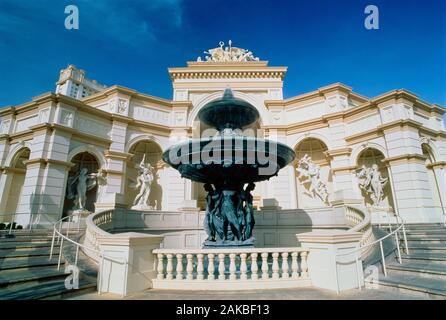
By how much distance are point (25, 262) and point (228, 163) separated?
229 inches

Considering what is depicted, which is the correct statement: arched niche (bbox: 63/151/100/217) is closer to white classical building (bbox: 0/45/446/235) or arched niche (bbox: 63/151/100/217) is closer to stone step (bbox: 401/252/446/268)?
white classical building (bbox: 0/45/446/235)

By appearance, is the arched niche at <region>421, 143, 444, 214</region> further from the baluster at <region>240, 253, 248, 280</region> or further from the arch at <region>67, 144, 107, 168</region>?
the arch at <region>67, 144, 107, 168</region>

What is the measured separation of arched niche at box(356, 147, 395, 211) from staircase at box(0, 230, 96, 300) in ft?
52.6

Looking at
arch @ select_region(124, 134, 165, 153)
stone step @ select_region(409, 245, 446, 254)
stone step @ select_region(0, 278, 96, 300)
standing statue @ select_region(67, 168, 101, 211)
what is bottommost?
stone step @ select_region(0, 278, 96, 300)

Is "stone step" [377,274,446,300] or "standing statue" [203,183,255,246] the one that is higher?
"standing statue" [203,183,255,246]

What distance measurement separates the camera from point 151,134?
18.7 m

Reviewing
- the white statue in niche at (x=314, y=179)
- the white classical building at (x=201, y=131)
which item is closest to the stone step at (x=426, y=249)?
the white classical building at (x=201, y=131)

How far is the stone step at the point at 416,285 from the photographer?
159 inches

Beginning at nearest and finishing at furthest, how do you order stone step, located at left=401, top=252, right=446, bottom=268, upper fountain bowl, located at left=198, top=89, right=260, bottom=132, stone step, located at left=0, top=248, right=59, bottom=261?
stone step, located at left=401, top=252, right=446, bottom=268 < stone step, located at left=0, top=248, right=59, bottom=261 < upper fountain bowl, located at left=198, top=89, right=260, bottom=132

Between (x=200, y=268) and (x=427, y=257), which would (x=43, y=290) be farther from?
(x=427, y=257)

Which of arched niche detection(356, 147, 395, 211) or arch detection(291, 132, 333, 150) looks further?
arch detection(291, 132, 333, 150)

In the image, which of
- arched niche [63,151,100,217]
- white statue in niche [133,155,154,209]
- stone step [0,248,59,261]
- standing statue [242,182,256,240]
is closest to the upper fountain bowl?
standing statue [242,182,256,240]

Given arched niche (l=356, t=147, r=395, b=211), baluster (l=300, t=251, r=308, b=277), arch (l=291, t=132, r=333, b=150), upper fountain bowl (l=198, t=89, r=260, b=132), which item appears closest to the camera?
baluster (l=300, t=251, r=308, b=277)

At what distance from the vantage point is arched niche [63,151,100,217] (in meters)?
15.4
